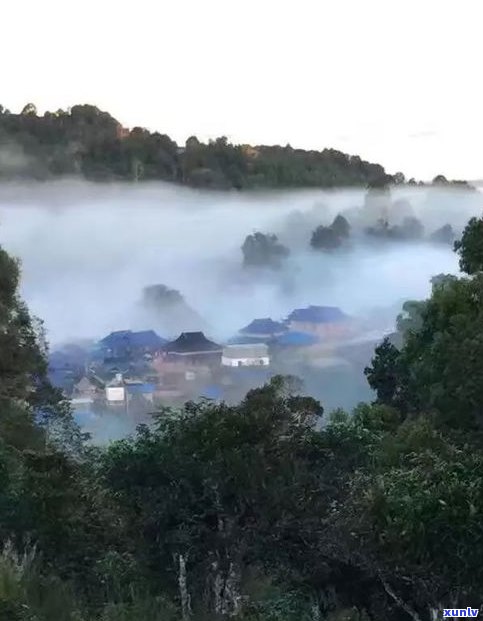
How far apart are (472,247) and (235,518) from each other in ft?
11.6

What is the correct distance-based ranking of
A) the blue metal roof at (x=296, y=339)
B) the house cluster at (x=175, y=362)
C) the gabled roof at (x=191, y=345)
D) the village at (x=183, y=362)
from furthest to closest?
the blue metal roof at (x=296, y=339)
the gabled roof at (x=191, y=345)
the house cluster at (x=175, y=362)
the village at (x=183, y=362)

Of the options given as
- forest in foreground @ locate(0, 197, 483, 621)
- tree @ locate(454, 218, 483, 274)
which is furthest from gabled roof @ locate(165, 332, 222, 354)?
forest in foreground @ locate(0, 197, 483, 621)

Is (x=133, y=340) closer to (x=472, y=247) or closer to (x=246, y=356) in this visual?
(x=246, y=356)

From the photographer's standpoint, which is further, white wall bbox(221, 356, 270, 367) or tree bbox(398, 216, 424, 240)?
tree bbox(398, 216, 424, 240)

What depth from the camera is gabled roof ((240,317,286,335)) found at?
32812mm

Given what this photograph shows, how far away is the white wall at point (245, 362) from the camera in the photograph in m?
25.7

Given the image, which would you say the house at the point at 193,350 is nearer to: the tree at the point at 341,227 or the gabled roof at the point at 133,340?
the gabled roof at the point at 133,340

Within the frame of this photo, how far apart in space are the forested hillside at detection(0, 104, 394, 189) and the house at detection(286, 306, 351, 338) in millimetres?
5202

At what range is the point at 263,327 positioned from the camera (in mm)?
33438

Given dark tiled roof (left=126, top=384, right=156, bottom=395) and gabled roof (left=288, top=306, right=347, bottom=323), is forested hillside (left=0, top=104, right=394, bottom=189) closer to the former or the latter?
gabled roof (left=288, top=306, right=347, bottom=323)

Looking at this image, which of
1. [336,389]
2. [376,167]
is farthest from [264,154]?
[336,389]

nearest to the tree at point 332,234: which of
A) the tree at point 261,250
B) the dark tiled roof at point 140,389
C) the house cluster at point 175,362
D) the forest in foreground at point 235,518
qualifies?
the tree at point 261,250

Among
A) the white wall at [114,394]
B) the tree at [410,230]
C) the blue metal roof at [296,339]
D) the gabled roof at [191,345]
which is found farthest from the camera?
the tree at [410,230]

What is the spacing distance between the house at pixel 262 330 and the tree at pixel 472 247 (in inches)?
906
